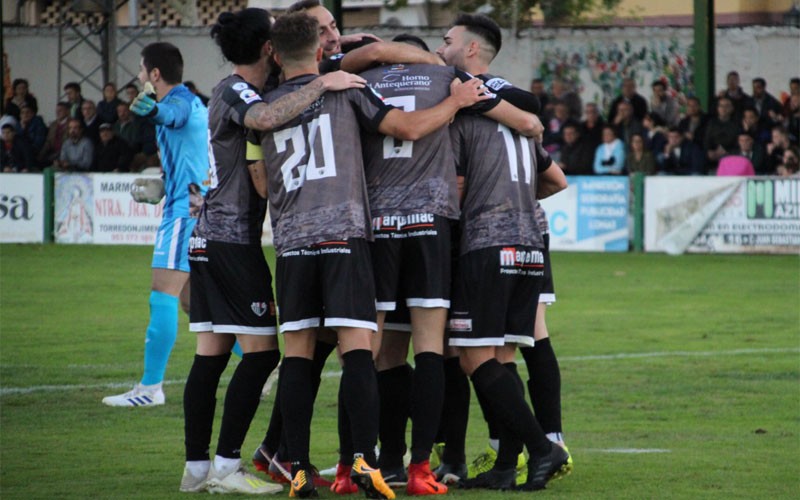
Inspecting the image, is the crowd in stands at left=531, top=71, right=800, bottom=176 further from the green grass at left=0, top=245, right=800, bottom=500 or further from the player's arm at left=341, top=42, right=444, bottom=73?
the player's arm at left=341, top=42, right=444, bottom=73

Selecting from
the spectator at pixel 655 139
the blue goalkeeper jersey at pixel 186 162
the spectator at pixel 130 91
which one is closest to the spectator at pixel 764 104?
the spectator at pixel 655 139

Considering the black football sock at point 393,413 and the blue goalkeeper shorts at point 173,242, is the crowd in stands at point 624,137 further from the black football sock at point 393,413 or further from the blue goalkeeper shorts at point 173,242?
the black football sock at point 393,413

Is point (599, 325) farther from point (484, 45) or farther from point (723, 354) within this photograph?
point (484, 45)

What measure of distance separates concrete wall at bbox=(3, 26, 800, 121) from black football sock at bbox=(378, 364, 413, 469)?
22.6 m

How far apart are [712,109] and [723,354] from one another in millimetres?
11798

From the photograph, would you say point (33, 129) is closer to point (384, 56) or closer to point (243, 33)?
point (243, 33)

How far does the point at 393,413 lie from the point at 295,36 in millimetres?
1868

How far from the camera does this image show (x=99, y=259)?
2122cm

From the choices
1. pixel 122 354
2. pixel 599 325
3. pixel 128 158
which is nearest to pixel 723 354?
pixel 599 325

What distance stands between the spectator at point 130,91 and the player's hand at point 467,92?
2084 centimetres

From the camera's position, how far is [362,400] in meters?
6.32

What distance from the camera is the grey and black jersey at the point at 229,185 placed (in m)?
6.66

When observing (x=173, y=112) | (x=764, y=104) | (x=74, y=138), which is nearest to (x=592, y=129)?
(x=764, y=104)

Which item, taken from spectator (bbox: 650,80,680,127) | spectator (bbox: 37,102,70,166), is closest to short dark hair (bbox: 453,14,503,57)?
spectator (bbox: 650,80,680,127)
